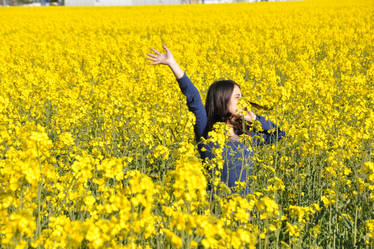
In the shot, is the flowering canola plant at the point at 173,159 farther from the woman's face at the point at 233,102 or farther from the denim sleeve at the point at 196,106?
the woman's face at the point at 233,102

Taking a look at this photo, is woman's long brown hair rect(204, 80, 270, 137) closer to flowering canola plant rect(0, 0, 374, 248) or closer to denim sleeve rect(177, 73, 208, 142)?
denim sleeve rect(177, 73, 208, 142)

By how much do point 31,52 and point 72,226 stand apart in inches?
428

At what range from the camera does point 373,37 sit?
40.4ft

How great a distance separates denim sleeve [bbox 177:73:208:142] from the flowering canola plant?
180 millimetres

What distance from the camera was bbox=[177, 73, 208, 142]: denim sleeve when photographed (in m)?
3.93

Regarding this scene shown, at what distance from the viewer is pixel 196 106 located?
13.0 feet

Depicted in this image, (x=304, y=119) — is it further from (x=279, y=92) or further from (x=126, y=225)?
(x=126, y=225)

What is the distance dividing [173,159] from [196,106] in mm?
570

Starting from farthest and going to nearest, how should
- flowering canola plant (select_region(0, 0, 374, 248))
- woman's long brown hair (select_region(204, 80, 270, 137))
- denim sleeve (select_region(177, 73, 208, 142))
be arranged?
1. denim sleeve (select_region(177, 73, 208, 142))
2. woman's long brown hair (select_region(204, 80, 270, 137))
3. flowering canola plant (select_region(0, 0, 374, 248))

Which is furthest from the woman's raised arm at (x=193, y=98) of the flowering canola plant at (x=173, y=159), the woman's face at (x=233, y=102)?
the woman's face at (x=233, y=102)

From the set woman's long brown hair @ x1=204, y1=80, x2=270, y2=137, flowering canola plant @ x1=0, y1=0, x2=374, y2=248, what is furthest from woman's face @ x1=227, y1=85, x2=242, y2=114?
flowering canola plant @ x1=0, y1=0, x2=374, y2=248

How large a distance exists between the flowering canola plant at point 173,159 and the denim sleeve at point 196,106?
18 cm

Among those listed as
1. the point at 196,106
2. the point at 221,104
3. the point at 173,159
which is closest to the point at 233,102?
the point at 221,104

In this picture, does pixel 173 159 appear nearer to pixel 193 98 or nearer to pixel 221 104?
pixel 193 98
